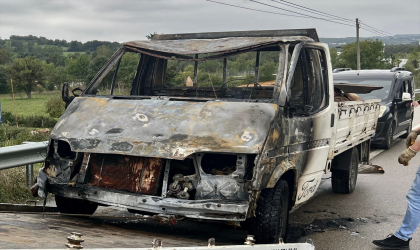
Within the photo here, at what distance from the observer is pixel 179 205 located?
4.27 metres

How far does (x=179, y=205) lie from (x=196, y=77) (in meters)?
2.83

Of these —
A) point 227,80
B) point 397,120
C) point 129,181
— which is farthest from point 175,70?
point 397,120

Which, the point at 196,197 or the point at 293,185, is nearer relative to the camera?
the point at 196,197

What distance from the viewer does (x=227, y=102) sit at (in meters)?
4.98

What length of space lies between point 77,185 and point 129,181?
0.48 m

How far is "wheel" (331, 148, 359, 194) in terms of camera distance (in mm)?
7848

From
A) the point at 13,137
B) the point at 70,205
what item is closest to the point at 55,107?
the point at 13,137

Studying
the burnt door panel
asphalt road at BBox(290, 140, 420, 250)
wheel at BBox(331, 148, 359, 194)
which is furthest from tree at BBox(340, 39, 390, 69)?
the burnt door panel

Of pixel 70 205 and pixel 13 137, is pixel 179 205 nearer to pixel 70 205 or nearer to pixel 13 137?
pixel 70 205

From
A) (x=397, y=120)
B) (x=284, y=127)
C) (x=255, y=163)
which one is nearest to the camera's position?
(x=255, y=163)

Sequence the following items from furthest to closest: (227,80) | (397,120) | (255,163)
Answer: (397,120) < (227,80) < (255,163)

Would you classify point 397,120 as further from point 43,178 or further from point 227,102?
point 43,178

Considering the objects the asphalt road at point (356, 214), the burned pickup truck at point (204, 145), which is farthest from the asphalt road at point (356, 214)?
the burned pickup truck at point (204, 145)

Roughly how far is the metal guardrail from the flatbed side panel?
12.3 ft
